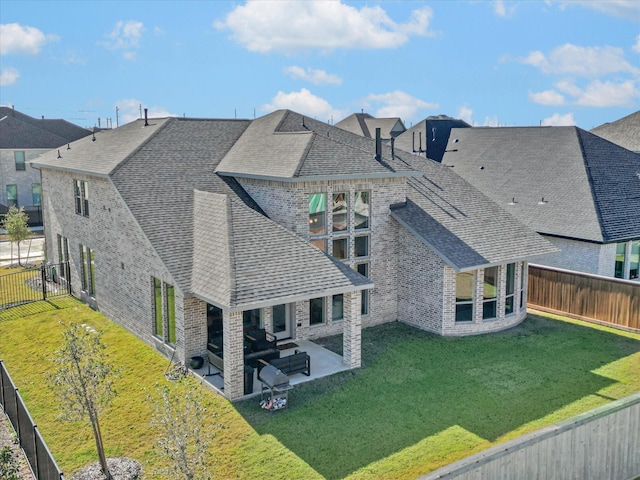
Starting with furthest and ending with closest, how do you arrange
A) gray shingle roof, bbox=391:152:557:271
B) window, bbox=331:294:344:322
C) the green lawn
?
window, bbox=331:294:344:322, gray shingle roof, bbox=391:152:557:271, the green lawn

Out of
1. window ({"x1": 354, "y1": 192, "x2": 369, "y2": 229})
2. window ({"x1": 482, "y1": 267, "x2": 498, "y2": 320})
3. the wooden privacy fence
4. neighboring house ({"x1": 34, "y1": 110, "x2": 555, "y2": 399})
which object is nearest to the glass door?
neighboring house ({"x1": 34, "y1": 110, "x2": 555, "y2": 399})

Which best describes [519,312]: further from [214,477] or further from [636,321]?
[214,477]

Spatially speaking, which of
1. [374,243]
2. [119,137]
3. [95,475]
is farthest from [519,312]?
[119,137]

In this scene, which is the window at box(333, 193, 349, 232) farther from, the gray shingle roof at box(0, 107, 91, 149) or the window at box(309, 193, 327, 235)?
the gray shingle roof at box(0, 107, 91, 149)

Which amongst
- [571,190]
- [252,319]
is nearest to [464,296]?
[252,319]

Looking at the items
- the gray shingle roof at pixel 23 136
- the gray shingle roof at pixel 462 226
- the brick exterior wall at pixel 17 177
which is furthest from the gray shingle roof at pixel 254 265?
the gray shingle roof at pixel 23 136

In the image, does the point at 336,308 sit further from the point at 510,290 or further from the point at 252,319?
the point at 510,290
